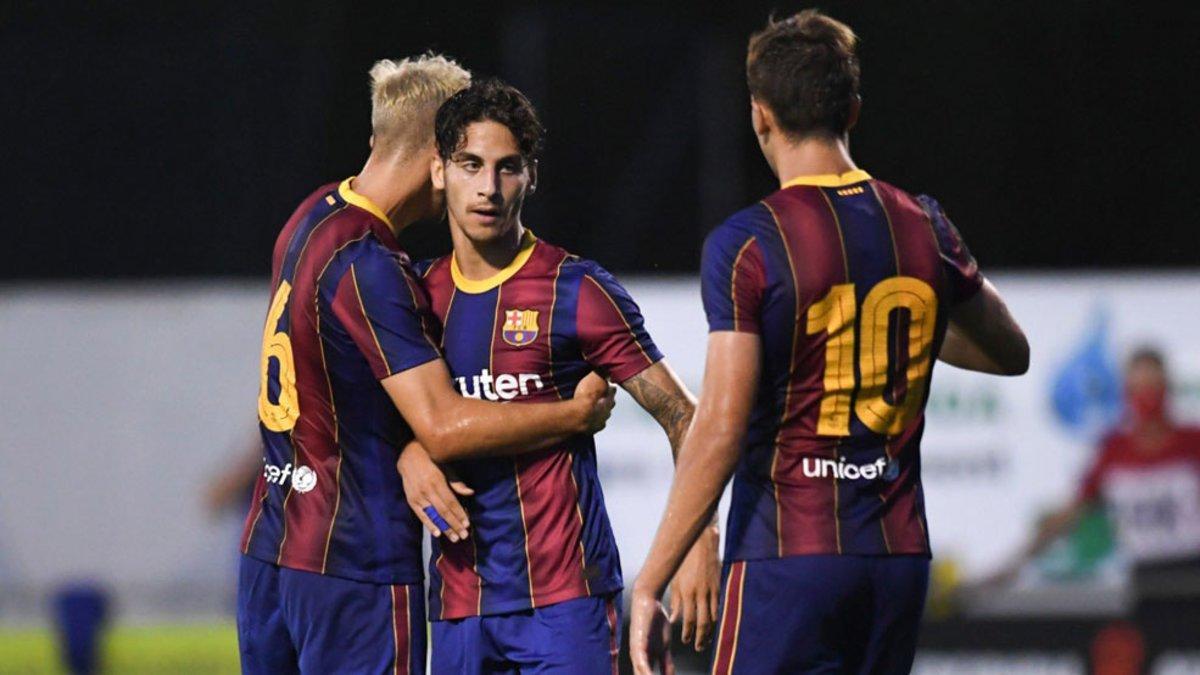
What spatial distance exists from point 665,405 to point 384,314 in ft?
2.13

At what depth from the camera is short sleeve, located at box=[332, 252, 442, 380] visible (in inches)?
149

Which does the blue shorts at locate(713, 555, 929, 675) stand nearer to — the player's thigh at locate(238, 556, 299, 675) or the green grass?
the player's thigh at locate(238, 556, 299, 675)

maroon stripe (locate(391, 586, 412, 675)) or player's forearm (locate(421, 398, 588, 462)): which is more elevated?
player's forearm (locate(421, 398, 588, 462))

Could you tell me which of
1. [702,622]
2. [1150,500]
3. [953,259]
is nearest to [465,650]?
[702,622]

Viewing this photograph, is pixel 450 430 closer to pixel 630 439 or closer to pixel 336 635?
pixel 336 635

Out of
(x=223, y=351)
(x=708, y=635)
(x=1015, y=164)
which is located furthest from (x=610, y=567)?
(x=1015, y=164)

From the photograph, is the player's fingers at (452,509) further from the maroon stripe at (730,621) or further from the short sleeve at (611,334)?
the maroon stripe at (730,621)

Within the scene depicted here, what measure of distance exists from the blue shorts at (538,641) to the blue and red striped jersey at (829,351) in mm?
476

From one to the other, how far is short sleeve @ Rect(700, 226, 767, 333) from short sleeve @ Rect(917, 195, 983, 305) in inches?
15.9

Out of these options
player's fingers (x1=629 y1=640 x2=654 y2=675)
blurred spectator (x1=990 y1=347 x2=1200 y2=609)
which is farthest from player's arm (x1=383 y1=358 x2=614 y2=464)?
blurred spectator (x1=990 y1=347 x2=1200 y2=609)

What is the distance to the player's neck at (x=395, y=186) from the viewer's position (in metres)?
4.05

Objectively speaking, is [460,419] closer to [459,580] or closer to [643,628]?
[459,580]

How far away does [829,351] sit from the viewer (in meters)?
3.51

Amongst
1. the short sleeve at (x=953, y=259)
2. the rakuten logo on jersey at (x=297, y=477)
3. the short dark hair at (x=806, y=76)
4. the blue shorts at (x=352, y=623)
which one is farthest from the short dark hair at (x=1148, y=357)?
the rakuten logo on jersey at (x=297, y=477)
